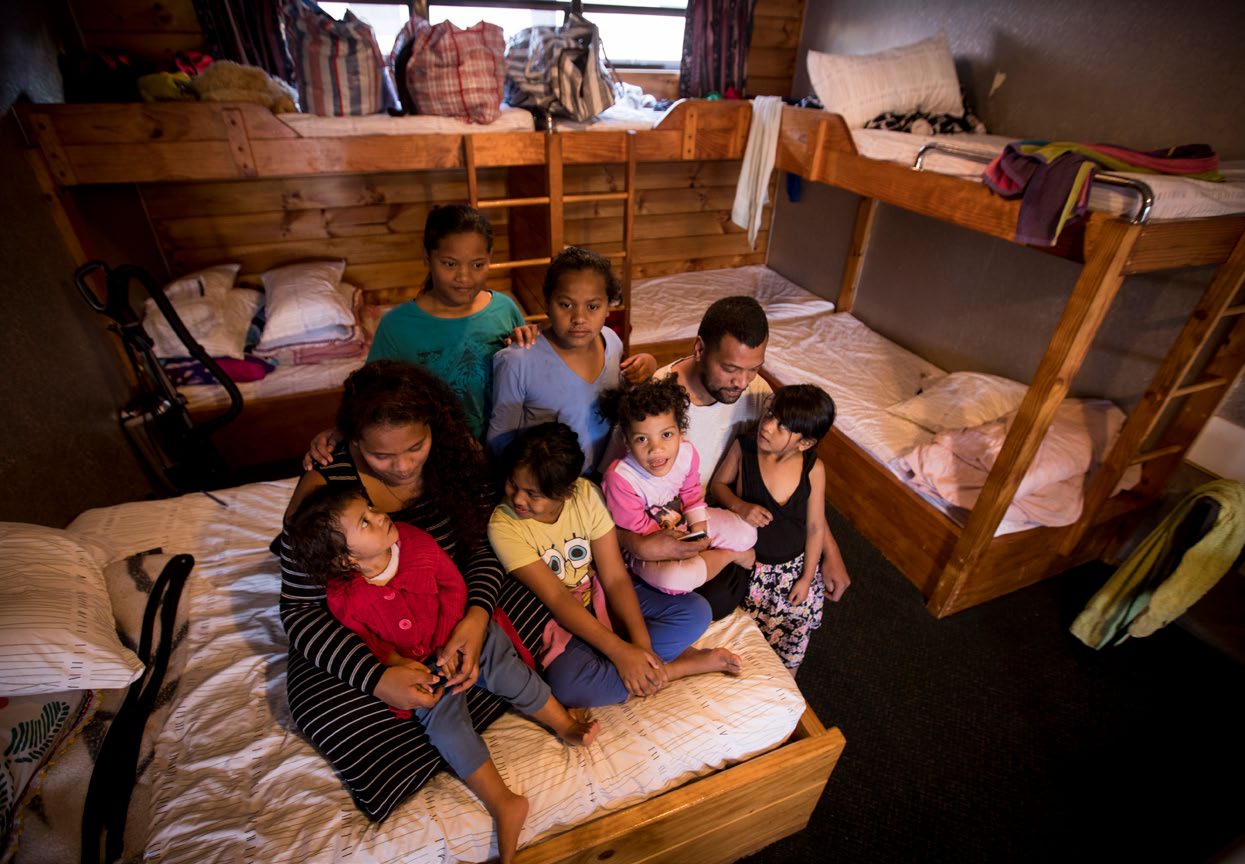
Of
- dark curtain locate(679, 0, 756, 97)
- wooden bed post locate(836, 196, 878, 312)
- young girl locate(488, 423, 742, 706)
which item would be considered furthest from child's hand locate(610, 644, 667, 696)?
dark curtain locate(679, 0, 756, 97)

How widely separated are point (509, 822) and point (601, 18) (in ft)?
12.5

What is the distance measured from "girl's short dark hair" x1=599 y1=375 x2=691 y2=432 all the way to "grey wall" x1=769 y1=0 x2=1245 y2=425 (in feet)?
6.02

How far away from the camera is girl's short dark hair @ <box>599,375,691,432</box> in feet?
4.24

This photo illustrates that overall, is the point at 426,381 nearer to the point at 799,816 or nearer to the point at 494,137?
the point at 799,816

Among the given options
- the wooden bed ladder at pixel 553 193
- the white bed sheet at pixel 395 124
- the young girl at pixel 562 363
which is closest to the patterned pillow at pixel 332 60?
the white bed sheet at pixel 395 124

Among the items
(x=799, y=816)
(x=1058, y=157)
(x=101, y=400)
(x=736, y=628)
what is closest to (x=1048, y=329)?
(x=1058, y=157)

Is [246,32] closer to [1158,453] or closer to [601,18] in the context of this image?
[601,18]

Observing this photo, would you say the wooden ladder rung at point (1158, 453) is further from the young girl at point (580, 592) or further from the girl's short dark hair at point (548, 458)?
the girl's short dark hair at point (548, 458)

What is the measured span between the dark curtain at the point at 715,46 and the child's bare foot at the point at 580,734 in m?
3.37

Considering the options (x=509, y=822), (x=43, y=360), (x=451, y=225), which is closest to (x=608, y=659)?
→ (x=509, y=822)

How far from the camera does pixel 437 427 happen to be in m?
1.28

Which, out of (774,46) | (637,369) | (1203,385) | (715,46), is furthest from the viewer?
(774,46)

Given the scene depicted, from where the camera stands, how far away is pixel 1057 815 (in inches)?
61.2

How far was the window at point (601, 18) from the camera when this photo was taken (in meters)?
2.94
